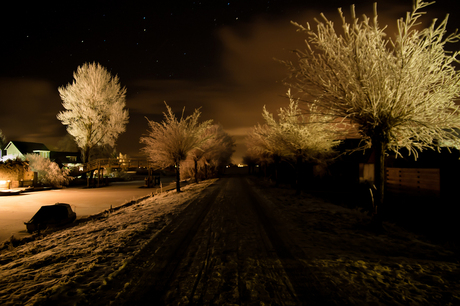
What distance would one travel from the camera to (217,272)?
168 inches

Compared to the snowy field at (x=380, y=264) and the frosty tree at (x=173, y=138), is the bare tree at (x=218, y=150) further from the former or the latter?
the snowy field at (x=380, y=264)

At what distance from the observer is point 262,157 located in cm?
3045

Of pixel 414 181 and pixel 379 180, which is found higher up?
pixel 379 180

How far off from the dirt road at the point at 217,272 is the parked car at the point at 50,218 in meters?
6.36

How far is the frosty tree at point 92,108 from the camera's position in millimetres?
32031

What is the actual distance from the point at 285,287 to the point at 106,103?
37.2 meters

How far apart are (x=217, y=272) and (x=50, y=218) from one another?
375 inches

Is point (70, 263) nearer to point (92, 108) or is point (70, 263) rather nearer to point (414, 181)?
point (414, 181)

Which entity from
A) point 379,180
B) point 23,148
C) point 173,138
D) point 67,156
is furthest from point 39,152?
point 379,180

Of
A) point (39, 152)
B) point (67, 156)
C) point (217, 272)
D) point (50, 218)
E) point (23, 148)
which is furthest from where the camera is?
point (67, 156)

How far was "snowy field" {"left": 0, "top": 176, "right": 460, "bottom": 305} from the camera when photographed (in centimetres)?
355

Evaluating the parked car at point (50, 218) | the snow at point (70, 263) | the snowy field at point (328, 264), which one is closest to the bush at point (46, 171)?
the parked car at point (50, 218)

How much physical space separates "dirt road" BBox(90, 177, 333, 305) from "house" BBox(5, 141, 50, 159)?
66.3 m

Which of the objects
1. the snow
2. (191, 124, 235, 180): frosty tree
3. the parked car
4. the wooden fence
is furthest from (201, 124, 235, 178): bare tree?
the snow
